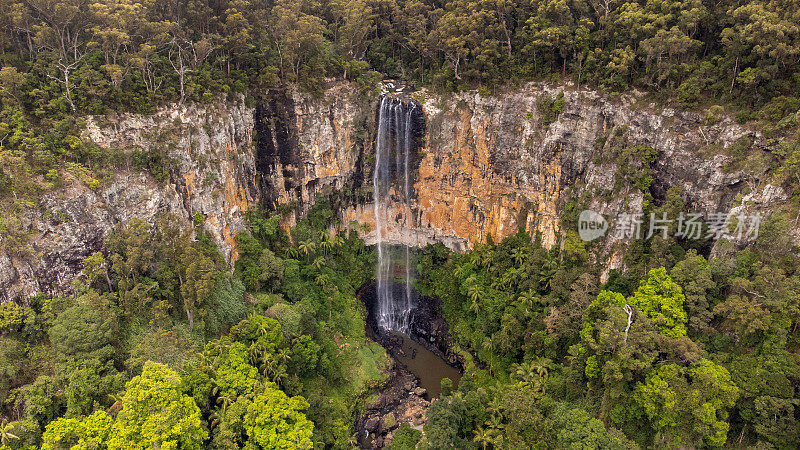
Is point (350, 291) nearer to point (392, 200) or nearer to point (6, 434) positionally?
point (392, 200)

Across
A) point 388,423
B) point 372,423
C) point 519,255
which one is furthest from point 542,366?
point 372,423

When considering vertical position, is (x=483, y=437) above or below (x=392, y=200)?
below

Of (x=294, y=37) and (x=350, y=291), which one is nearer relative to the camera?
(x=294, y=37)

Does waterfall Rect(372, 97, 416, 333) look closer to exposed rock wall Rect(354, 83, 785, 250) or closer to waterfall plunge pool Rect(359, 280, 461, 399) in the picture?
waterfall plunge pool Rect(359, 280, 461, 399)

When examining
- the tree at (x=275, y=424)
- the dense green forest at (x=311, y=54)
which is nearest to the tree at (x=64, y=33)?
the dense green forest at (x=311, y=54)

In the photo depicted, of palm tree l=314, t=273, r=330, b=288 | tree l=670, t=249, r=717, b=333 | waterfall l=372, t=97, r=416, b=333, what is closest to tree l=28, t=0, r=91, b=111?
palm tree l=314, t=273, r=330, b=288

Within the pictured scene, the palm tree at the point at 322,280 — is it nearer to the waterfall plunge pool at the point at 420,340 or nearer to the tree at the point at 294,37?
the waterfall plunge pool at the point at 420,340

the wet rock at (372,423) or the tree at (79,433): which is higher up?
the tree at (79,433)

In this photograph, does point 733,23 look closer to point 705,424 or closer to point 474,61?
point 474,61
